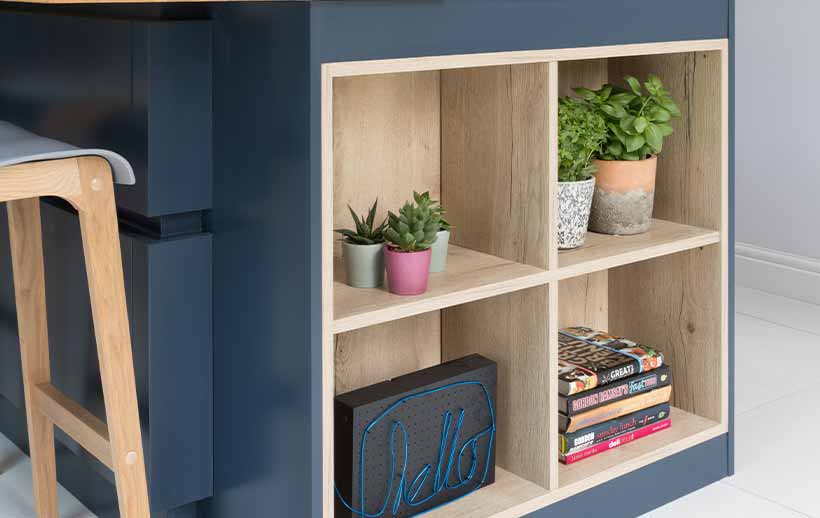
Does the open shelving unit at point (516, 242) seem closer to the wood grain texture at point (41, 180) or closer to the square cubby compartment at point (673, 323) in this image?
the square cubby compartment at point (673, 323)

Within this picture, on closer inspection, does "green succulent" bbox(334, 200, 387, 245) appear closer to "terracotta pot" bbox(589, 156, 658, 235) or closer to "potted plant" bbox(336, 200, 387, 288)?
"potted plant" bbox(336, 200, 387, 288)

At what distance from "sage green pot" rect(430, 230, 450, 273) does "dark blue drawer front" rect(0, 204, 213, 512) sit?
365 mm

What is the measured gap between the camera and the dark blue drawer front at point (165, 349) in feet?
5.53

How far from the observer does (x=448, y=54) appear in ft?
5.32

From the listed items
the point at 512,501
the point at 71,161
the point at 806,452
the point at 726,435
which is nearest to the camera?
the point at 71,161

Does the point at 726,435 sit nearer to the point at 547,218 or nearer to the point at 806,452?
the point at 806,452

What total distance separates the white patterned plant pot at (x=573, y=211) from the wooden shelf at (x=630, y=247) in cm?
2

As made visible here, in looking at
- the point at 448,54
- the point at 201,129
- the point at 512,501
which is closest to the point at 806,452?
the point at 512,501

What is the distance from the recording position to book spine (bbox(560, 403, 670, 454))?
80.0 inches

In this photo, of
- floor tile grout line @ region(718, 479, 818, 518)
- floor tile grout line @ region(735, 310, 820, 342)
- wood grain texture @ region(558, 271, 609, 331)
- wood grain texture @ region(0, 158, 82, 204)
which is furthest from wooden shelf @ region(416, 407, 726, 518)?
floor tile grout line @ region(735, 310, 820, 342)

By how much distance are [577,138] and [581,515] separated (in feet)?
2.24

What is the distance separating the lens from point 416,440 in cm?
182

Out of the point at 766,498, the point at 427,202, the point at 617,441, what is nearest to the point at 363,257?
the point at 427,202

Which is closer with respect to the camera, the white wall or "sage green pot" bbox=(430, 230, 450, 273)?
"sage green pot" bbox=(430, 230, 450, 273)
